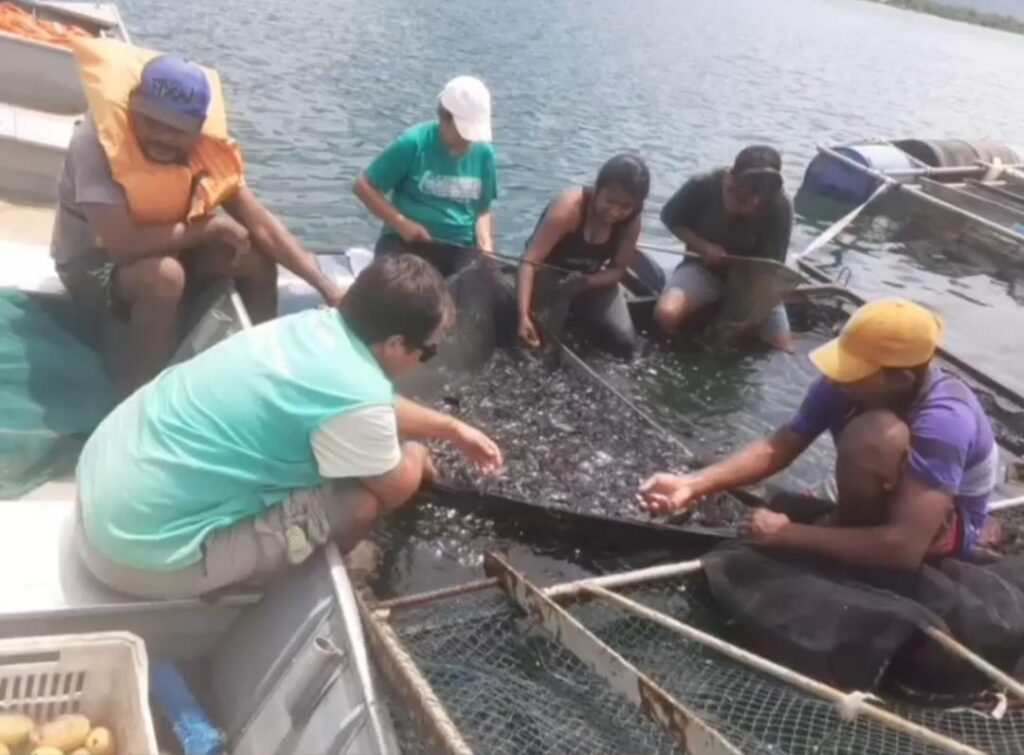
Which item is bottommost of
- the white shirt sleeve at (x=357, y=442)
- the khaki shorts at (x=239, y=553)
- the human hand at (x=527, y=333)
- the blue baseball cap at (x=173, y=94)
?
the human hand at (x=527, y=333)

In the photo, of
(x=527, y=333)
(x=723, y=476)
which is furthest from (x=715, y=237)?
(x=723, y=476)

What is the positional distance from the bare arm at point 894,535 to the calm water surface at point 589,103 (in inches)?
83.3

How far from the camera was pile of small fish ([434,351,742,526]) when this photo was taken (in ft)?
13.7

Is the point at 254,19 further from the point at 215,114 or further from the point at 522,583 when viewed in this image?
the point at 522,583

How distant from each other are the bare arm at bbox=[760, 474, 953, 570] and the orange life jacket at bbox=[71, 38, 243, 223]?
102 inches

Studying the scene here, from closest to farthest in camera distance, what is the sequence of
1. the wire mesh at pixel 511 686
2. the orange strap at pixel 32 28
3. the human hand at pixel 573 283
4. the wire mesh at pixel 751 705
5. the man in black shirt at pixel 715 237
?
the wire mesh at pixel 511 686
the wire mesh at pixel 751 705
the human hand at pixel 573 283
the man in black shirt at pixel 715 237
the orange strap at pixel 32 28

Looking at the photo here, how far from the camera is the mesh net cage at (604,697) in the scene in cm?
294

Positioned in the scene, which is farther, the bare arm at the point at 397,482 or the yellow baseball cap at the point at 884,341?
the yellow baseball cap at the point at 884,341

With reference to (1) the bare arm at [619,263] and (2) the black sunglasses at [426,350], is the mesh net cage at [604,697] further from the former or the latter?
(1) the bare arm at [619,263]

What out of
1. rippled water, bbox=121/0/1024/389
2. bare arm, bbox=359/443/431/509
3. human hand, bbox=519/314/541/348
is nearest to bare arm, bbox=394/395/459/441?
bare arm, bbox=359/443/431/509

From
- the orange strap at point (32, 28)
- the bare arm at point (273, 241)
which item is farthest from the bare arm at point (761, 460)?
the orange strap at point (32, 28)

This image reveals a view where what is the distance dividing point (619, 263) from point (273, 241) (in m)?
2.06

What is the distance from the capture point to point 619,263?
5.67 metres

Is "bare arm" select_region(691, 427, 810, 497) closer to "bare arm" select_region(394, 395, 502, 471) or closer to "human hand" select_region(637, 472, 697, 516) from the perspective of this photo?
"human hand" select_region(637, 472, 697, 516)
